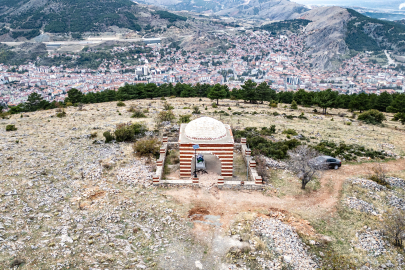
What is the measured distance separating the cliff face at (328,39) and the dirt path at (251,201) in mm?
153894

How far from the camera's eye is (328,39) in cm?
16900

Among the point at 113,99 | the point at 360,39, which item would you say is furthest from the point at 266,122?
the point at 360,39

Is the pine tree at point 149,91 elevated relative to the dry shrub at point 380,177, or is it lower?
elevated

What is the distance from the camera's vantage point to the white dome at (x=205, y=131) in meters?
17.2

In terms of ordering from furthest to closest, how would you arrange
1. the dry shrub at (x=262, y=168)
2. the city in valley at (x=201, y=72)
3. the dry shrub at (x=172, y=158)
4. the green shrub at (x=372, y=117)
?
the city in valley at (x=201, y=72)
the green shrub at (x=372, y=117)
the dry shrub at (x=172, y=158)
the dry shrub at (x=262, y=168)

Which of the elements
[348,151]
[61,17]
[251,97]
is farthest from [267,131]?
[61,17]

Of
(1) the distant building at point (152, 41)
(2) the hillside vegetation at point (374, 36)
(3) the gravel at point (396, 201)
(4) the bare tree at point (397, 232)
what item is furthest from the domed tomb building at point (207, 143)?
(2) the hillside vegetation at point (374, 36)

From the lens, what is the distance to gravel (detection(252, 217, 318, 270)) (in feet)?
35.0

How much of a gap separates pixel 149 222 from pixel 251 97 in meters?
39.7

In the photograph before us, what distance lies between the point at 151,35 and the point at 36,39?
73.8 m

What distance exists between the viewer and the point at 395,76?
122375mm

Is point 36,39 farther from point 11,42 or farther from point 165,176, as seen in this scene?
point 165,176

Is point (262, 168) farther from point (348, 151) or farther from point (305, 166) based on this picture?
point (348, 151)

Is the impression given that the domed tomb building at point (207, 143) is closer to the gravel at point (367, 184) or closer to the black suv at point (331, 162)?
the black suv at point (331, 162)
